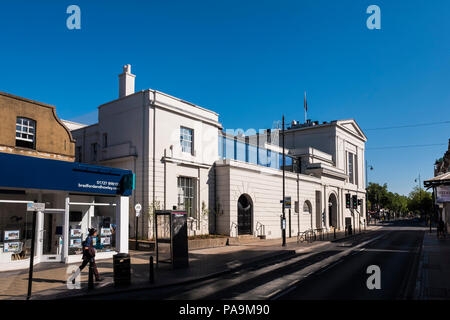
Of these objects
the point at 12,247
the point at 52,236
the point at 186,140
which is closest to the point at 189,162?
the point at 186,140

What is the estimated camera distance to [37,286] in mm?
11789

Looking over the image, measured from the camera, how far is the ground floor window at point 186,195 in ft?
86.9

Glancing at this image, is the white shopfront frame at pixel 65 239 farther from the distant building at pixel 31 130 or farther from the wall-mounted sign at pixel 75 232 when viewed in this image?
the distant building at pixel 31 130

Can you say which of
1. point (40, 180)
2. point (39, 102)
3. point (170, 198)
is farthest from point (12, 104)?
point (170, 198)

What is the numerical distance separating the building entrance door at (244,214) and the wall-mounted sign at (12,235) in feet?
57.3

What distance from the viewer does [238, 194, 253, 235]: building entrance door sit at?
30.1 meters

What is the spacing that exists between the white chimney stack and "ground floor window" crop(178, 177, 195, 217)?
26.6ft

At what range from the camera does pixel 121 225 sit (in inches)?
759

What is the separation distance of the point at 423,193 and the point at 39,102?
111m

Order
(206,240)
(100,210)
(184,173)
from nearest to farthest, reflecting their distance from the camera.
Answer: (100,210)
(206,240)
(184,173)

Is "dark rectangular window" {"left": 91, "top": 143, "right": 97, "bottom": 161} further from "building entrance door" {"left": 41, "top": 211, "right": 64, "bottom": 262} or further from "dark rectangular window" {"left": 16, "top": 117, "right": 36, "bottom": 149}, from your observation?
"building entrance door" {"left": 41, "top": 211, "right": 64, "bottom": 262}

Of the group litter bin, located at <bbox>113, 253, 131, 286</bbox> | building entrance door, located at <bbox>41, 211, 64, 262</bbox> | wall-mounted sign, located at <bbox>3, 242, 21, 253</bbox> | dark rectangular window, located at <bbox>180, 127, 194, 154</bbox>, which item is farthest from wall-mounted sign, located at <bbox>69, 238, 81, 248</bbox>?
dark rectangular window, located at <bbox>180, 127, 194, 154</bbox>

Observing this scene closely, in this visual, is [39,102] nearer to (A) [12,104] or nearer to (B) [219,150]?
Result: (A) [12,104]

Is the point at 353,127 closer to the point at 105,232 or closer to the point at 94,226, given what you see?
the point at 105,232
